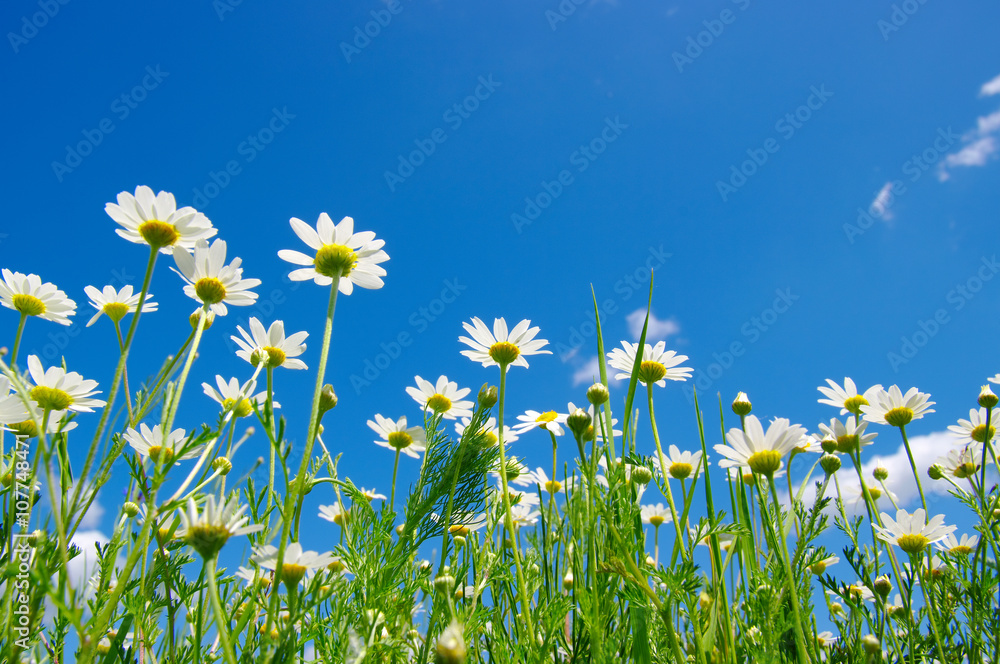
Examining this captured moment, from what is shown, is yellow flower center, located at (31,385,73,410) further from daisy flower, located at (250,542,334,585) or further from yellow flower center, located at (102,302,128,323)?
daisy flower, located at (250,542,334,585)

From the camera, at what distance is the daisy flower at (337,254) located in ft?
4.43

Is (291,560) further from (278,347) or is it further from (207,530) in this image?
(278,347)

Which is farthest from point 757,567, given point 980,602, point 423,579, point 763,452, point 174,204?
point 174,204

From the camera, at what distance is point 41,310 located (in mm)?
1581

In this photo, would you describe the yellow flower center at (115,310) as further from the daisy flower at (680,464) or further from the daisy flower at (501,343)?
the daisy flower at (680,464)

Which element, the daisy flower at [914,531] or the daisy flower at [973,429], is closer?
the daisy flower at [914,531]

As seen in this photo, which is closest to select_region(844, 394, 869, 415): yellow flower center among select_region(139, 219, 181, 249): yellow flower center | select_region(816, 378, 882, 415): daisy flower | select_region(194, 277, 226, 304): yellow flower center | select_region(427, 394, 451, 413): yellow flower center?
select_region(816, 378, 882, 415): daisy flower

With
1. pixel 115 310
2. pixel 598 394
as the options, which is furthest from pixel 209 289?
pixel 598 394

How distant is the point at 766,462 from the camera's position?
142 centimetres

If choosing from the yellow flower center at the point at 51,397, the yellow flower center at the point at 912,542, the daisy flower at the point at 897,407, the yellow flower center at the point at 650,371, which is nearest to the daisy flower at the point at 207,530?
the yellow flower center at the point at 51,397

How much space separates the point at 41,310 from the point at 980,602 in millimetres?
2521

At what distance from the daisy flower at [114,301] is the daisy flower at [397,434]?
794 millimetres

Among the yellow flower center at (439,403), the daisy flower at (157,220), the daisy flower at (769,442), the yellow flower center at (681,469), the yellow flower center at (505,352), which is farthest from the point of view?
the yellow flower center at (681,469)

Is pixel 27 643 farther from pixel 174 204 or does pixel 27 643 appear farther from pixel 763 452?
pixel 763 452
